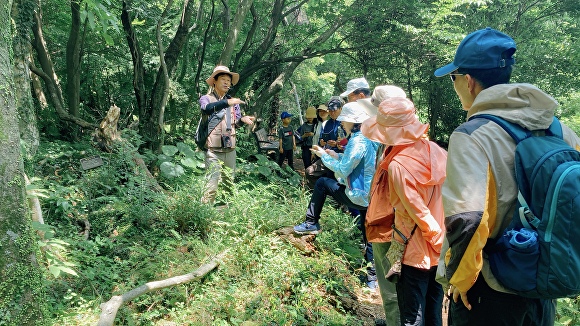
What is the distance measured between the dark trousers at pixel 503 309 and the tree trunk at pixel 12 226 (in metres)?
2.23

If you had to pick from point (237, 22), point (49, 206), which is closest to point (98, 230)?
point (49, 206)

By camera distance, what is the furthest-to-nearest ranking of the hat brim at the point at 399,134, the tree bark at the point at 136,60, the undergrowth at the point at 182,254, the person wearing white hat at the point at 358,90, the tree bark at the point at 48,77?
the tree bark at the point at 136,60
the tree bark at the point at 48,77
the person wearing white hat at the point at 358,90
the undergrowth at the point at 182,254
the hat brim at the point at 399,134

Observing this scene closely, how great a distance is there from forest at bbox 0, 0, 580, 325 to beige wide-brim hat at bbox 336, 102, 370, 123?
161 centimetres

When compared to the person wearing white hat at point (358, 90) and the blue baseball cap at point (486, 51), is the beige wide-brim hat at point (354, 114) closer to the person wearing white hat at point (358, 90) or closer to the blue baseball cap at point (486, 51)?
the person wearing white hat at point (358, 90)

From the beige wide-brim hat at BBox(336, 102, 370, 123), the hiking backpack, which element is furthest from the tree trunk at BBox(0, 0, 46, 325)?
the hiking backpack

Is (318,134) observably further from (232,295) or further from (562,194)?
(562,194)

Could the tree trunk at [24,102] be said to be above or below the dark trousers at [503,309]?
above

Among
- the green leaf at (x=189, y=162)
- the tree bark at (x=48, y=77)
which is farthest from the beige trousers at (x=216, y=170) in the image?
the tree bark at (x=48, y=77)

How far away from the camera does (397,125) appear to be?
8.87ft

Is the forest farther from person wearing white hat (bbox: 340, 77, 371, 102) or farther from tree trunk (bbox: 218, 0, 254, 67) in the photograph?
person wearing white hat (bbox: 340, 77, 371, 102)

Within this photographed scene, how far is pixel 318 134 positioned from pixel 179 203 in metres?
3.42

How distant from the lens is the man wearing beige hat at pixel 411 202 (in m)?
2.52

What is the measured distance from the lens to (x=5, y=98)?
6.59 feet

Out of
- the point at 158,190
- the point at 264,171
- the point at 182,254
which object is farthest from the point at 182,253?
the point at 264,171
